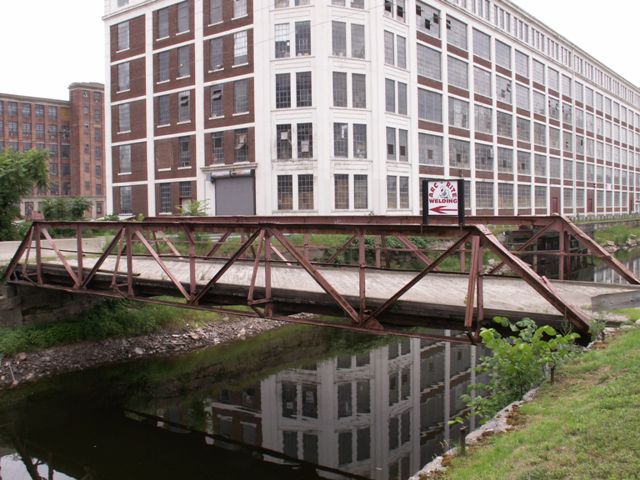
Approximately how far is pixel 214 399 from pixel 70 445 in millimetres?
3536

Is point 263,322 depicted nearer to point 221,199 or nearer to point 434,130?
point 221,199

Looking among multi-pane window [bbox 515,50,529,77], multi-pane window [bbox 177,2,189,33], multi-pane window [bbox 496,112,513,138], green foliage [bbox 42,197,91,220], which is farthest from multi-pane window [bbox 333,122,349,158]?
multi-pane window [bbox 515,50,529,77]

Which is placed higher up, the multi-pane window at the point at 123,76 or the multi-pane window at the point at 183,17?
the multi-pane window at the point at 183,17

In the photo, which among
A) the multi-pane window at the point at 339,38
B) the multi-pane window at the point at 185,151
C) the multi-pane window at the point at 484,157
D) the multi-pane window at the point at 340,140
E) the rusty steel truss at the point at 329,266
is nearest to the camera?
the rusty steel truss at the point at 329,266

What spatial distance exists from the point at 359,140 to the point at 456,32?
14.6 metres

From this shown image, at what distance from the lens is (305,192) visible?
34844mm

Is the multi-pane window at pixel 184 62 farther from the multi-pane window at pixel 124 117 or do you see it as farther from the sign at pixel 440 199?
the sign at pixel 440 199

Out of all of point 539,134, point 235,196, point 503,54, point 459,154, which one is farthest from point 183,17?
point 539,134

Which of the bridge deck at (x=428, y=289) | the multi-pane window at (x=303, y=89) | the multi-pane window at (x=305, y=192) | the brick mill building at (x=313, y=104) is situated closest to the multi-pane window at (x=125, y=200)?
the brick mill building at (x=313, y=104)

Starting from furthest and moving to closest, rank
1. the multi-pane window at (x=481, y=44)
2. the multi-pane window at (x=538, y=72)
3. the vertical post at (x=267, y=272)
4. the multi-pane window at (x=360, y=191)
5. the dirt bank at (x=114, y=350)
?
the multi-pane window at (x=538, y=72)
the multi-pane window at (x=481, y=44)
the multi-pane window at (x=360, y=191)
the dirt bank at (x=114, y=350)
the vertical post at (x=267, y=272)

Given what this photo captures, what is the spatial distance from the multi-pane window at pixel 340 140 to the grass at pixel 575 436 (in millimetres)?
28315

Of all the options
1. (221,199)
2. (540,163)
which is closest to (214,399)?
(221,199)

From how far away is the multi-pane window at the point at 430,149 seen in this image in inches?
1563

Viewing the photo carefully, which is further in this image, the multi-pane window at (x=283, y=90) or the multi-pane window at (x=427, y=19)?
the multi-pane window at (x=427, y=19)
